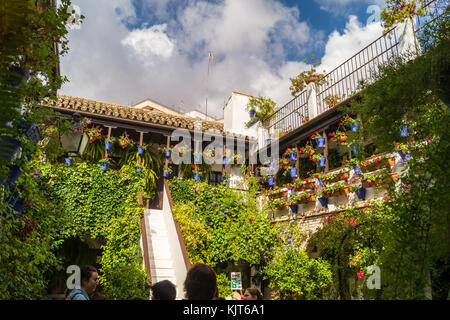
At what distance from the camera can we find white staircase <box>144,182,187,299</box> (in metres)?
8.44

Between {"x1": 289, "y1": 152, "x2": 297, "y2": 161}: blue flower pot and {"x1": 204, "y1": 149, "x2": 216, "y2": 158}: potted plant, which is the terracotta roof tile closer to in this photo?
{"x1": 204, "y1": 149, "x2": 216, "y2": 158}: potted plant

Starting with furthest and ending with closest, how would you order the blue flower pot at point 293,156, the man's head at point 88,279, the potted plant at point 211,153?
the potted plant at point 211,153, the blue flower pot at point 293,156, the man's head at point 88,279

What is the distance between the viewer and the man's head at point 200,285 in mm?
2668

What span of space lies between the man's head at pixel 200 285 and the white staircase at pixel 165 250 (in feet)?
17.7

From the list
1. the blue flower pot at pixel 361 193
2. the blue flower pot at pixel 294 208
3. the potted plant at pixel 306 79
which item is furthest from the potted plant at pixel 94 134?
the blue flower pot at pixel 361 193

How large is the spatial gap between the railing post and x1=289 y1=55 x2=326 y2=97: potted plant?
215 mm

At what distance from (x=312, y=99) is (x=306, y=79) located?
0.89m

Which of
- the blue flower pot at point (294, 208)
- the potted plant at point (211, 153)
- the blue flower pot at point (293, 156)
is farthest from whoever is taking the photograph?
the potted plant at point (211, 153)

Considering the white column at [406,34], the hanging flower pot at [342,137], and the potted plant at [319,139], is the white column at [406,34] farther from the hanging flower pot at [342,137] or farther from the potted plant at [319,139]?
the potted plant at [319,139]

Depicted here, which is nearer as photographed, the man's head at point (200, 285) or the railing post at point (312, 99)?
the man's head at point (200, 285)

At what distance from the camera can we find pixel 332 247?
7934 millimetres
